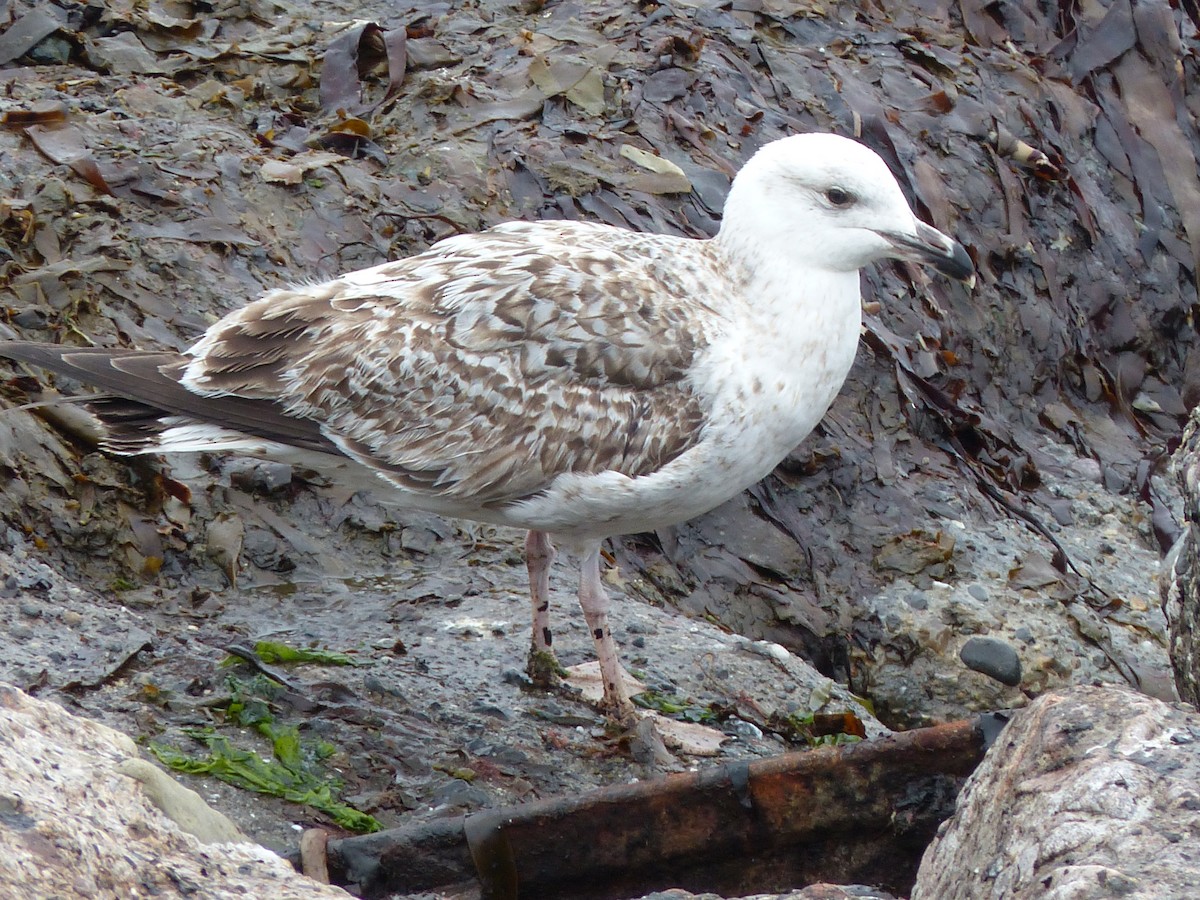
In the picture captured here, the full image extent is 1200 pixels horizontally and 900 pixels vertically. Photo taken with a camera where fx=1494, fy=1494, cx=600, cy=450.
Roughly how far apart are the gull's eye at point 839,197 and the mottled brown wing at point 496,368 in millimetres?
447

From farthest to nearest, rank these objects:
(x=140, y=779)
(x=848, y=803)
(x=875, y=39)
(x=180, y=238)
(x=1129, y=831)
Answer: (x=875, y=39)
(x=180, y=238)
(x=848, y=803)
(x=140, y=779)
(x=1129, y=831)

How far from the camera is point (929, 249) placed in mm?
4629

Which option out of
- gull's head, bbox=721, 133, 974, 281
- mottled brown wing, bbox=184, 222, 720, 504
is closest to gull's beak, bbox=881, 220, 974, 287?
gull's head, bbox=721, 133, 974, 281

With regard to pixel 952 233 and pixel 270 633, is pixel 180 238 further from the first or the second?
pixel 952 233

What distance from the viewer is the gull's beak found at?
463 cm

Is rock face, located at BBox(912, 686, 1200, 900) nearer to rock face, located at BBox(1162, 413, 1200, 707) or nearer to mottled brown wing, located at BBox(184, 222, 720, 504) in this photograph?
rock face, located at BBox(1162, 413, 1200, 707)

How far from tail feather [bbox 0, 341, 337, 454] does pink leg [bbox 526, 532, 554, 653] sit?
858mm

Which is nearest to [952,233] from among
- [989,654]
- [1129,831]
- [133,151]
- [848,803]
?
[989,654]

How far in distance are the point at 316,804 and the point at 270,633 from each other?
1132 millimetres

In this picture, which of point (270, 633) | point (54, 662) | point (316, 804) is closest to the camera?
point (316, 804)

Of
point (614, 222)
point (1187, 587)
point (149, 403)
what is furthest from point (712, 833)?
point (614, 222)

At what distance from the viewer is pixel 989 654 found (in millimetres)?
6012

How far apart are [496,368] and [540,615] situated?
998 millimetres

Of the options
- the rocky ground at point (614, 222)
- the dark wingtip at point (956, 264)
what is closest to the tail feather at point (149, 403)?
the rocky ground at point (614, 222)
